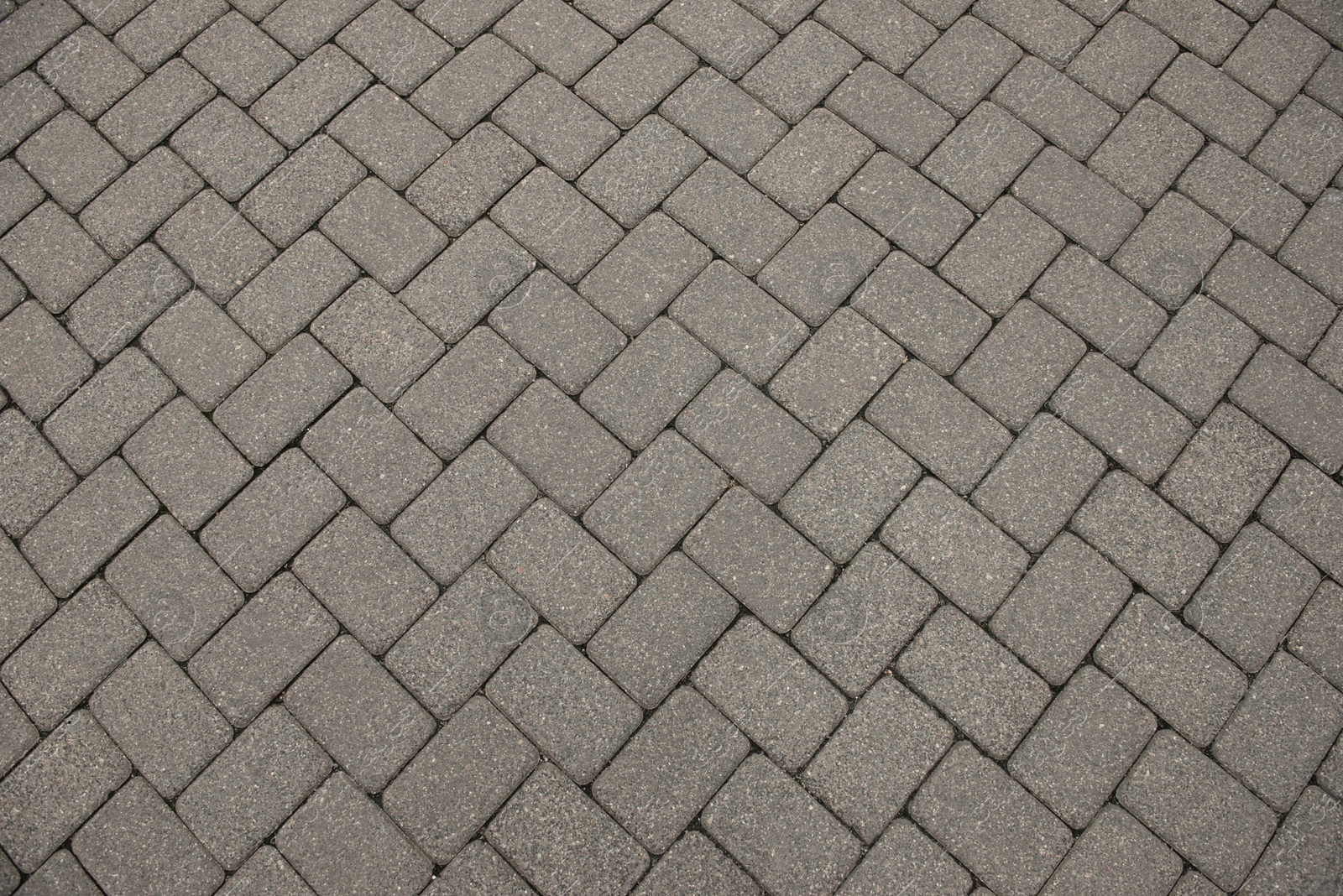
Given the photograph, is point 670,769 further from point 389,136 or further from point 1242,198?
point 1242,198

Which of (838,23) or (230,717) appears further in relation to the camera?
(838,23)

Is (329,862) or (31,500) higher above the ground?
(31,500)

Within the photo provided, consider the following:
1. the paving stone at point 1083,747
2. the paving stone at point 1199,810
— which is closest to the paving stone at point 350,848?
the paving stone at point 1083,747

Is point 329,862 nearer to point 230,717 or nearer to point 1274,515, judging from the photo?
point 230,717

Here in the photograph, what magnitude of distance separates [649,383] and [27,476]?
1.80 m

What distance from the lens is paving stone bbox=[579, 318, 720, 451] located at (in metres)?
2.79

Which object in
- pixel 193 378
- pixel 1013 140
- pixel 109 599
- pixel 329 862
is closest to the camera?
pixel 329 862

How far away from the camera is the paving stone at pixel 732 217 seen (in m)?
2.98

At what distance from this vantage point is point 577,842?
2.44 m

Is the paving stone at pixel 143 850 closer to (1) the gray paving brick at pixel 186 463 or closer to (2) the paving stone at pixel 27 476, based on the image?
(1) the gray paving brick at pixel 186 463

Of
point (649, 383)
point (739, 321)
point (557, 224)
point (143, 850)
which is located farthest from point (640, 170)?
point (143, 850)

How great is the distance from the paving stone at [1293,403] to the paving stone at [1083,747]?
93cm

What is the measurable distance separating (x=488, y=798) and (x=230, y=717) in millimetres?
718

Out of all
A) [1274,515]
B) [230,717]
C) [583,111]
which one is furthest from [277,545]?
[1274,515]
